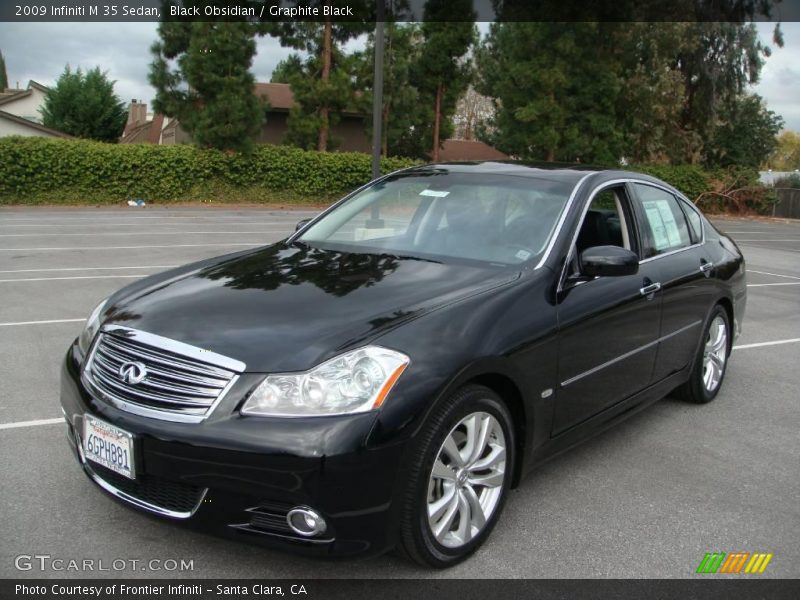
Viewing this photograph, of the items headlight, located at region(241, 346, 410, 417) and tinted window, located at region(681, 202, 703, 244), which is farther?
tinted window, located at region(681, 202, 703, 244)

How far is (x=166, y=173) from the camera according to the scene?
28172 millimetres

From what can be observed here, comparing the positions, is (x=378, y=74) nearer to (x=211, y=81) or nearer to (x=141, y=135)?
(x=211, y=81)

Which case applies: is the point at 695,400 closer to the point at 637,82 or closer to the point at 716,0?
the point at 637,82

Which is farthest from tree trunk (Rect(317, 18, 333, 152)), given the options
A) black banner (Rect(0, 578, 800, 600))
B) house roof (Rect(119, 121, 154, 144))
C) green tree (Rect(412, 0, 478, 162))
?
black banner (Rect(0, 578, 800, 600))

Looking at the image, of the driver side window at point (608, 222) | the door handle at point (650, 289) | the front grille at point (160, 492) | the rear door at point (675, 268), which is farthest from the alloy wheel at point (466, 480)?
the rear door at point (675, 268)

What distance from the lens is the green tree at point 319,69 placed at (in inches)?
1195

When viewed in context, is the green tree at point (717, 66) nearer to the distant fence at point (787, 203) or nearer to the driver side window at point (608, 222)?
the distant fence at point (787, 203)

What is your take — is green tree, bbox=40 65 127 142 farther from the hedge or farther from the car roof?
the car roof

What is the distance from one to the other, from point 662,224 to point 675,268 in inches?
12.9

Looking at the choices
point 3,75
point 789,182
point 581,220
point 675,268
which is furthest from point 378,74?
point 3,75

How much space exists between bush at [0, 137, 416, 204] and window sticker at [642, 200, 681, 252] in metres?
24.9

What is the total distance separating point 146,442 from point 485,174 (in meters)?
2.64

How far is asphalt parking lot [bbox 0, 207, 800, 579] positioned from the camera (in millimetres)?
3262

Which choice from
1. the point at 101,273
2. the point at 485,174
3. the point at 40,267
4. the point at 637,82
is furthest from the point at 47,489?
the point at 637,82
